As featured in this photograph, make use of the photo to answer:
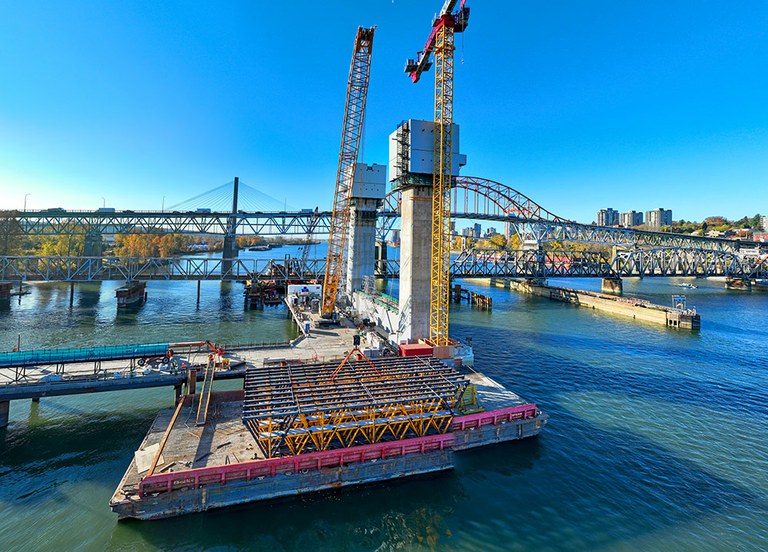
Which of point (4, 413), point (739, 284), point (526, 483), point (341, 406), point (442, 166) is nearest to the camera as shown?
point (341, 406)

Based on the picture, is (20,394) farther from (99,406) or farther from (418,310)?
(418,310)

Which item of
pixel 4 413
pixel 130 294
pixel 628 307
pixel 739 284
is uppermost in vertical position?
pixel 739 284

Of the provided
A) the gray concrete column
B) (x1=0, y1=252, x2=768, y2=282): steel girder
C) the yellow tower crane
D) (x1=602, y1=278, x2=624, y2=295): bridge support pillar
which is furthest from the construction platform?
(x1=602, y1=278, x2=624, y2=295): bridge support pillar

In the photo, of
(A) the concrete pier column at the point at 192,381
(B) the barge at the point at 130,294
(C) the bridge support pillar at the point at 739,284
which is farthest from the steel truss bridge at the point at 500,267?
(A) the concrete pier column at the point at 192,381

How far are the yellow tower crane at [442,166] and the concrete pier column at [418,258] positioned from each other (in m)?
0.74

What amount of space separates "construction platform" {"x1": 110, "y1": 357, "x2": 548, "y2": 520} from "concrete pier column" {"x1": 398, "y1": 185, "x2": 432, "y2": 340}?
11095mm

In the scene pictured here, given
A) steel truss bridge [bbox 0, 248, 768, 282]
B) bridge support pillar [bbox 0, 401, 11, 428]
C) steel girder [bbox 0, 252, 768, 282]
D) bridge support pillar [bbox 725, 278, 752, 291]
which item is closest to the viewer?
bridge support pillar [bbox 0, 401, 11, 428]

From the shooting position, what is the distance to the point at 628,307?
76.4 metres

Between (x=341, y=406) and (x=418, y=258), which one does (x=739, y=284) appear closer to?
(x=418, y=258)

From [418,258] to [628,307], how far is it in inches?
2485

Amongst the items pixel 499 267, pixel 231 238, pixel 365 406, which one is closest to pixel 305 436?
pixel 365 406

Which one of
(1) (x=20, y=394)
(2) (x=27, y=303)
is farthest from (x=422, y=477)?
(2) (x=27, y=303)

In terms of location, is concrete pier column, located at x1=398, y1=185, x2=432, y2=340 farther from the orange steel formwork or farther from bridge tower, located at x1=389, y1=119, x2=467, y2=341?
the orange steel formwork

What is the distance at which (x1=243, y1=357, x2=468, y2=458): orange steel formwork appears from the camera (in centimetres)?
1906
